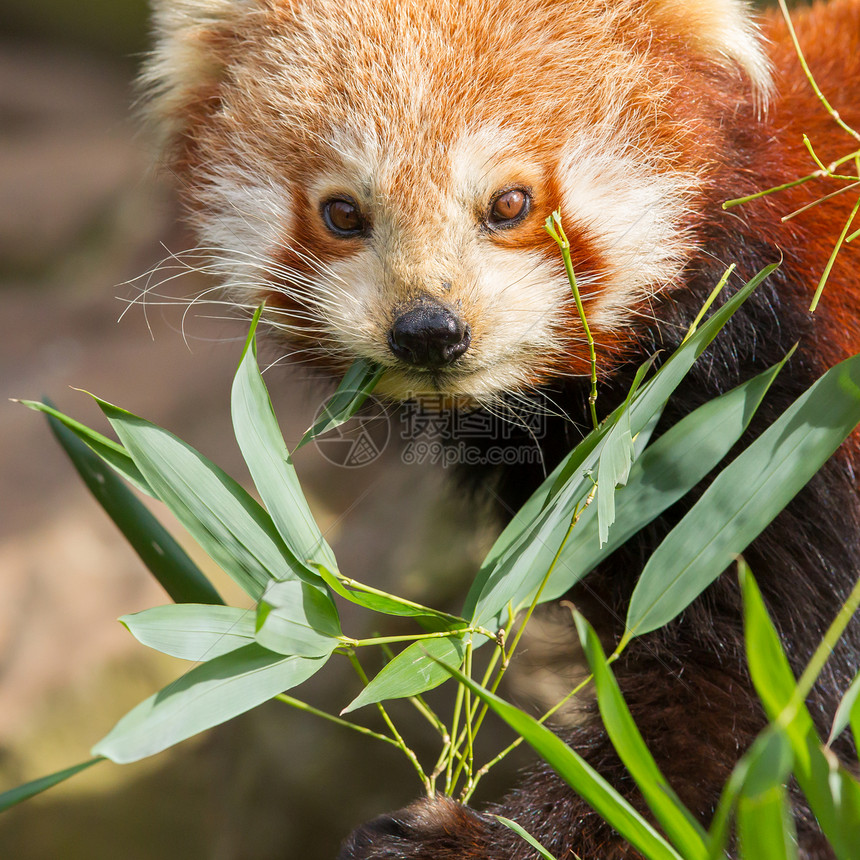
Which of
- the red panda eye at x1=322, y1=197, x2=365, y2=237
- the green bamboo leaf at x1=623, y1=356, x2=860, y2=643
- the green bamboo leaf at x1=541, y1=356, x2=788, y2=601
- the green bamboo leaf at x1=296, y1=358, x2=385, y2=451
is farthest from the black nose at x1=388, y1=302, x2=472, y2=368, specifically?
the green bamboo leaf at x1=623, y1=356, x2=860, y2=643

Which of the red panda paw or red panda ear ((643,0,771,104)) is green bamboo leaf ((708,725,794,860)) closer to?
the red panda paw

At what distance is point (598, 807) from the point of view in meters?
1.02

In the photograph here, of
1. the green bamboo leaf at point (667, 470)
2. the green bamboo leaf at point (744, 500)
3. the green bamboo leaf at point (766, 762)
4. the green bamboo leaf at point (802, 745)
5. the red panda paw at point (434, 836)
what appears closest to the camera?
the green bamboo leaf at point (766, 762)

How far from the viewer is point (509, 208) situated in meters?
1.40

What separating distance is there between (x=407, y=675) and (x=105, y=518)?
2099mm

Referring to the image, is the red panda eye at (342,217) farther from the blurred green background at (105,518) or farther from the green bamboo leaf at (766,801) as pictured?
the green bamboo leaf at (766,801)

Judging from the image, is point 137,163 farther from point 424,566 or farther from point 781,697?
point 781,697

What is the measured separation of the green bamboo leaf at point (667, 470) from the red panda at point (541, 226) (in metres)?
0.27

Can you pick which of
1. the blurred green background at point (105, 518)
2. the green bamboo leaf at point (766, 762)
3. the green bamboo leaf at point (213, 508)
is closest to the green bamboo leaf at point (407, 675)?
the green bamboo leaf at point (213, 508)

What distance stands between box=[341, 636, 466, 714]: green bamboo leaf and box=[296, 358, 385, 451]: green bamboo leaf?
399 mm

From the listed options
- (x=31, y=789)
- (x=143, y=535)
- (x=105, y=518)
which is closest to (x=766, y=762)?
(x=31, y=789)

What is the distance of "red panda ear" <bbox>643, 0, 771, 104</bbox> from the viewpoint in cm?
154

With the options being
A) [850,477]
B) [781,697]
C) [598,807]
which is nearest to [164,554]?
[598,807]

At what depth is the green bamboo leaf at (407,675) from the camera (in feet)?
4.05
